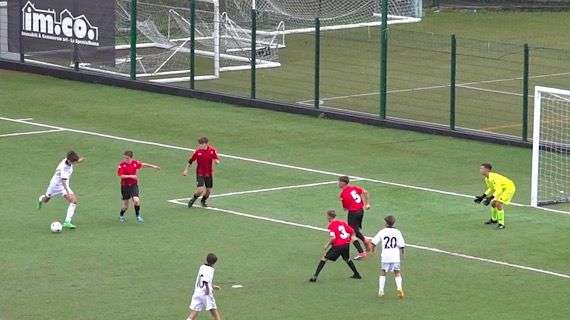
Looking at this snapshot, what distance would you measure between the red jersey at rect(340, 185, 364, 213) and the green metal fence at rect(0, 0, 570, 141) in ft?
40.3

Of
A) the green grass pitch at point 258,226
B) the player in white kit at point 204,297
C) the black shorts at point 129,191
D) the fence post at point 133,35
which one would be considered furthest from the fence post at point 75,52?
the player in white kit at point 204,297

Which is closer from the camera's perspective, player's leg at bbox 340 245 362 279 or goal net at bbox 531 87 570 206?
player's leg at bbox 340 245 362 279

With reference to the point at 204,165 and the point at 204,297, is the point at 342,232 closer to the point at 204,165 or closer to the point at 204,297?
the point at 204,297

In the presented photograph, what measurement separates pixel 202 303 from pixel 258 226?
7059mm

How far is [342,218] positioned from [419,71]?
18477 mm

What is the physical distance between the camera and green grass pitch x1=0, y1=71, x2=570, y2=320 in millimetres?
23703

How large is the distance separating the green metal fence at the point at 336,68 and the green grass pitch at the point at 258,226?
2053 mm

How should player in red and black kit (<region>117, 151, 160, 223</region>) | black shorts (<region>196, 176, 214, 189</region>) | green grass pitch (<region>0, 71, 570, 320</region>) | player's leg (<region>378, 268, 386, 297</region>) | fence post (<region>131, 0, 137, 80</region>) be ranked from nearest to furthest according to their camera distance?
green grass pitch (<region>0, 71, 570, 320</region>)
player's leg (<region>378, 268, 386, 297</region>)
player in red and black kit (<region>117, 151, 160, 223</region>)
black shorts (<region>196, 176, 214, 189</region>)
fence post (<region>131, 0, 137, 80</region>)

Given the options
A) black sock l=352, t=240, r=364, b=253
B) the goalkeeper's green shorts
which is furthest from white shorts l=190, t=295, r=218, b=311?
the goalkeeper's green shorts

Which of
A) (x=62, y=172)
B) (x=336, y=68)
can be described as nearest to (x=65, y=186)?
(x=62, y=172)

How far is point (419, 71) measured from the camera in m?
47.2

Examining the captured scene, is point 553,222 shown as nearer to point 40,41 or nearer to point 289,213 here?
point 289,213

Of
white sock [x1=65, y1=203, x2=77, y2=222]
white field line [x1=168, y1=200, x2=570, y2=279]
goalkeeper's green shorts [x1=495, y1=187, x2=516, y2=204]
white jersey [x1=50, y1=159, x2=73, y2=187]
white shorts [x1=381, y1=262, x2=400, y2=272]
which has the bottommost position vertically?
white field line [x1=168, y1=200, x2=570, y2=279]

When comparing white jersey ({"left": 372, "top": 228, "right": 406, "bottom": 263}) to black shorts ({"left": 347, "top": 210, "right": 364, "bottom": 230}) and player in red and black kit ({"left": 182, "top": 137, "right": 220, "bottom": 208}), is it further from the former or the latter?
player in red and black kit ({"left": 182, "top": 137, "right": 220, "bottom": 208})
